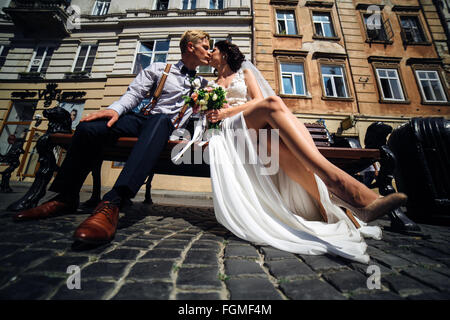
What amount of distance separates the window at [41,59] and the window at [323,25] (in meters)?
13.9

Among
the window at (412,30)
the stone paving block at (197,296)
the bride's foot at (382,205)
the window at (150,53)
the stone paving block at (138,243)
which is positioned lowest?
the stone paving block at (197,296)

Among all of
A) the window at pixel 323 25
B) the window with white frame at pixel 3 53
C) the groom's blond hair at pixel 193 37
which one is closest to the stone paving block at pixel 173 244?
the groom's blond hair at pixel 193 37

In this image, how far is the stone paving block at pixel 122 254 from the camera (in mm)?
893

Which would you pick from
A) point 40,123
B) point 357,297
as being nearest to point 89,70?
point 40,123

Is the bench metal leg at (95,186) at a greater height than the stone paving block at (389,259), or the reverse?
the bench metal leg at (95,186)

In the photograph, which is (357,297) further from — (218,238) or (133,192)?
(133,192)

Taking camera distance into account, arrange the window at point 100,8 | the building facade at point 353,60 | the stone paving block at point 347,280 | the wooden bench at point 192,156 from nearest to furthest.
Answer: the stone paving block at point 347,280, the wooden bench at point 192,156, the building facade at point 353,60, the window at point 100,8

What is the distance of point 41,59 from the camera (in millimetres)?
9320

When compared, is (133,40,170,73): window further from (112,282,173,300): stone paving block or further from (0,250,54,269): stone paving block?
(112,282,173,300): stone paving block

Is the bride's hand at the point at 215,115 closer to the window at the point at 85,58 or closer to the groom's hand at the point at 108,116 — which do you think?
the groom's hand at the point at 108,116

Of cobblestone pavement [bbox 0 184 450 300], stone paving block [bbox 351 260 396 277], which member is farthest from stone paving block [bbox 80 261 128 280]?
stone paving block [bbox 351 260 396 277]

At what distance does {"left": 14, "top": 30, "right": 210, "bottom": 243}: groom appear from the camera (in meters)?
1.20

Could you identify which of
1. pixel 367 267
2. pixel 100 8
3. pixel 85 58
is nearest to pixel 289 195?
pixel 367 267

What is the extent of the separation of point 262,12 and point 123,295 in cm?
1130
